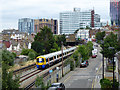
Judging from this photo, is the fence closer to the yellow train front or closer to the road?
the road

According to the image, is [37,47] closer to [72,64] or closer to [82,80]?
[72,64]

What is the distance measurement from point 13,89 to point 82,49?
33918 mm

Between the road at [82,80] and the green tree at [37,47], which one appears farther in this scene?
the green tree at [37,47]

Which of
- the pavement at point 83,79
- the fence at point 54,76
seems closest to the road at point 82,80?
the pavement at point 83,79

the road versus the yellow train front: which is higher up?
the yellow train front

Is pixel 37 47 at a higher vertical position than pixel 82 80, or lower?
higher

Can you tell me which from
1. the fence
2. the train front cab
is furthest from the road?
the train front cab

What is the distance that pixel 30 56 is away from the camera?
156 ft

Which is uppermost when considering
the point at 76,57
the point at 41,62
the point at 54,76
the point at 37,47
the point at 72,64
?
the point at 37,47

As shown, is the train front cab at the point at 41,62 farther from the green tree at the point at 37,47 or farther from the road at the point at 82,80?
the green tree at the point at 37,47

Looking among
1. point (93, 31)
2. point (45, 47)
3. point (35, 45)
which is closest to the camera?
point (35, 45)

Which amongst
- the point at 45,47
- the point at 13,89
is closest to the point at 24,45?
the point at 45,47

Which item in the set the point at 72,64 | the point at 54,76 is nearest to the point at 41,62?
the point at 72,64

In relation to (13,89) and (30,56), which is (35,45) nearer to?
(30,56)
